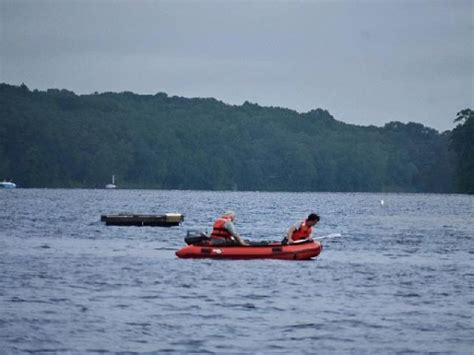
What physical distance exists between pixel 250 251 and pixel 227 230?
3.87ft

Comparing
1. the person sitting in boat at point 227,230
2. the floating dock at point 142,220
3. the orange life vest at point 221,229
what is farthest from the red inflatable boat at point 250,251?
the floating dock at point 142,220

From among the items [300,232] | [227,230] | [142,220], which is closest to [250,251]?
[227,230]

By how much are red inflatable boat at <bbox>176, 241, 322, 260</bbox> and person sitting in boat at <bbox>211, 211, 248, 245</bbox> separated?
268mm

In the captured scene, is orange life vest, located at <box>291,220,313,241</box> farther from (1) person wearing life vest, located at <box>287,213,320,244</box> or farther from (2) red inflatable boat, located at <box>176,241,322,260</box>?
(2) red inflatable boat, located at <box>176,241,322,260</box>

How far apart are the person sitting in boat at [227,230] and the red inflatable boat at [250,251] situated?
0.27 meters

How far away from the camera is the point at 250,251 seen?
47.3 meters

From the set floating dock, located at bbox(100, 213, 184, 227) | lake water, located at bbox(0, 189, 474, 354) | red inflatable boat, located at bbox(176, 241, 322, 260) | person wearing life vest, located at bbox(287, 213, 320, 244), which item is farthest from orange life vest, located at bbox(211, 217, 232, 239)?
floating dock, located at bbox(100, 213, 184, 227)

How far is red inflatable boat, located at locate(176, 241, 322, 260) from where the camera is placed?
155 feet

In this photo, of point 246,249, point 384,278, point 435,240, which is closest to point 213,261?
point 246,249

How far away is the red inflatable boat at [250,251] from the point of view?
155ft

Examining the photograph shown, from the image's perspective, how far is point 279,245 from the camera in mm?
47562

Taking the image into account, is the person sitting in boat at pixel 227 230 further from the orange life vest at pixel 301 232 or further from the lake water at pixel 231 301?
the orange life vest at pixel 301 232

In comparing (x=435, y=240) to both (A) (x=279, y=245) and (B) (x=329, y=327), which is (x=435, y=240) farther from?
(B) (x=329, y=327)

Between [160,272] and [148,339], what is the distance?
632 inches
